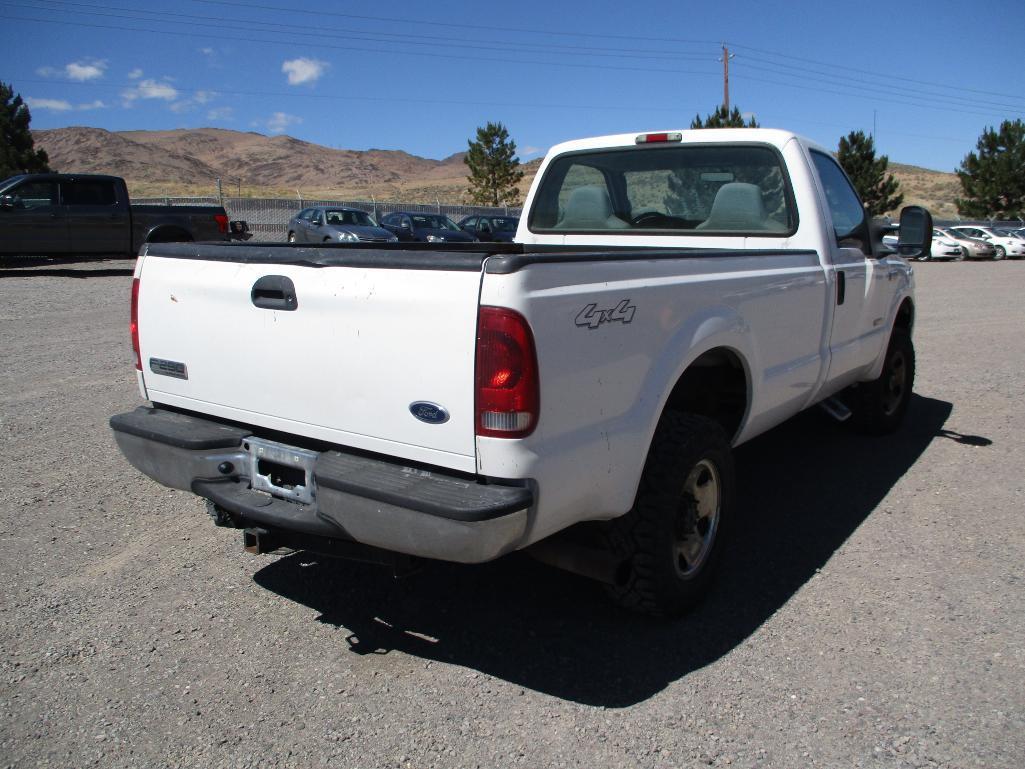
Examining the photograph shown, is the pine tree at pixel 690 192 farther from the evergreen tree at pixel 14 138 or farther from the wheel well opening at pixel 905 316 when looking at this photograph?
the evergreen tree at pixel 14 138

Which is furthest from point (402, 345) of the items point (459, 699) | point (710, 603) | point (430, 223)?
point (430, 223)

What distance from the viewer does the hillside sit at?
105 metres

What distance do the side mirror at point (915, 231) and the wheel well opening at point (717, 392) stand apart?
2.28 metres

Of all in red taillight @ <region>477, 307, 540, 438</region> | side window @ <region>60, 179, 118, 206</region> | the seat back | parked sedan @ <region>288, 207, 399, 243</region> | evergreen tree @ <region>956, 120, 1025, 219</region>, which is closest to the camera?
red taillight @ <region>477, 307, 540, 438</region>

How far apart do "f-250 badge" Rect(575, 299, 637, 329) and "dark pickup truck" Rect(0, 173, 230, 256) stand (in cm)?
1512

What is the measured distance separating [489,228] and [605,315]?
26.1 metres

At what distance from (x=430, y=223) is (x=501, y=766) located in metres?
27.1

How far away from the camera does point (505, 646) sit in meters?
3.17

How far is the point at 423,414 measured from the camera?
2.56 metres

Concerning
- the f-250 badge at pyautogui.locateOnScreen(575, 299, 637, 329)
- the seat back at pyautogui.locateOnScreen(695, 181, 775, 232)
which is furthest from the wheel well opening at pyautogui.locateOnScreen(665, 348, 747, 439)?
the seat back at pyautogui.locateOnScreen(695, 181, 775, 232)

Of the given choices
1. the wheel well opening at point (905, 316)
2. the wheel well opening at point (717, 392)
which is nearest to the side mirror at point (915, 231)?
the wheel well opening at point (905, 316)

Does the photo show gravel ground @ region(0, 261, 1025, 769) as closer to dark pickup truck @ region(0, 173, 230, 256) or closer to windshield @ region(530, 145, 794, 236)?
windshield @ region(530, 145, 794, 236)

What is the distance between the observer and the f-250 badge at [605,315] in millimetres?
2594

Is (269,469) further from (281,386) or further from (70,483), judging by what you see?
(70,483)
